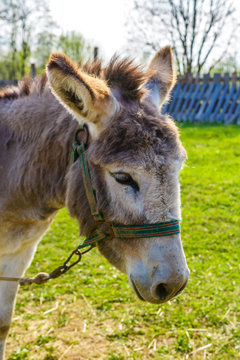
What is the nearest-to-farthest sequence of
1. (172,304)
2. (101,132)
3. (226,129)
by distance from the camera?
(101,132), (172,304), (226,129)

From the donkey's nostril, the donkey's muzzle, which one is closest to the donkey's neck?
the donkey's muzzle

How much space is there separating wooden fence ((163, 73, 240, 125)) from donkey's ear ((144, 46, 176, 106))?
30.4 feet

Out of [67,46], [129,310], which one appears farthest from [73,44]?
[129,310]

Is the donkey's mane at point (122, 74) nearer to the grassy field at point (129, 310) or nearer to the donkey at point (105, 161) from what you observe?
the donkey at point (105, 161)

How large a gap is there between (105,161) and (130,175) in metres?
0.17

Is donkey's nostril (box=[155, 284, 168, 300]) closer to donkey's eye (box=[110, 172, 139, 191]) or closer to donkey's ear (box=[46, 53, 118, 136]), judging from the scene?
donkey's eye (box=[110, 172, 139, 191])

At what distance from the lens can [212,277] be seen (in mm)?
4230

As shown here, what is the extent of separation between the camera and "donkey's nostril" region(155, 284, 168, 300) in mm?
1754

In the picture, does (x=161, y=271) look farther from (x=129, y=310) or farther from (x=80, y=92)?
(x=129, y=310)

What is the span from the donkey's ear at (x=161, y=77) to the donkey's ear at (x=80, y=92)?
0.44 meters

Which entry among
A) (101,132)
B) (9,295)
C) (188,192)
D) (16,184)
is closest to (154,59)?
(101,132)

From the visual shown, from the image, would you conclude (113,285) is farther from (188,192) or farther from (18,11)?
(18,11)

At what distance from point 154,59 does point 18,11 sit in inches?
1046

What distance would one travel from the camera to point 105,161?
186cm
